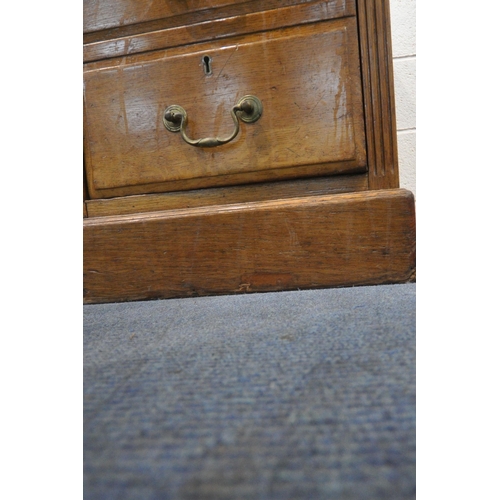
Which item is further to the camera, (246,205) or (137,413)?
(246,205)

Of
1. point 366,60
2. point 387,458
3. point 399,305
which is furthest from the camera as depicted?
point 366,60

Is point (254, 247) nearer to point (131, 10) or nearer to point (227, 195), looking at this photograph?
point (227, 195)

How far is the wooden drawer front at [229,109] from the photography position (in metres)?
0.41

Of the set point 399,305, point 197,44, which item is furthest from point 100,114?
point 399,305

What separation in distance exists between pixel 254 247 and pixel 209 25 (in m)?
0.24

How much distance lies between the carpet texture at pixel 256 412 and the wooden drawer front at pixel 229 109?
0.74 feet

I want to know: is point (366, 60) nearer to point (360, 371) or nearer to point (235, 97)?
point (235, 97)

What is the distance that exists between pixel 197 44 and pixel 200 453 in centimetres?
43

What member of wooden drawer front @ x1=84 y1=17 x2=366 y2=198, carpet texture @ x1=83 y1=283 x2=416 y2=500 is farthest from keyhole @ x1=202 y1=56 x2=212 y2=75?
carpet texture @ x1=83 y1=283 x2=416 y2=500

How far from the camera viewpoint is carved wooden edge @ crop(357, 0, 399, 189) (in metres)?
0.41

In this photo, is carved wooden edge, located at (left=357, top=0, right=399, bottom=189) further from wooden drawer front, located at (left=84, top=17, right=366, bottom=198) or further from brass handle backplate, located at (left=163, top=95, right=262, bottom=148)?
brass handle backplate, located at (left=163, top=95, right=262, bottom=148)

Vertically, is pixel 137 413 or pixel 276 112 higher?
pixel 276 112

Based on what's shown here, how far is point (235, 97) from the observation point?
43 cm

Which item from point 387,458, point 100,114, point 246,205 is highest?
point 100,114
